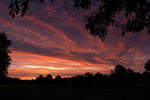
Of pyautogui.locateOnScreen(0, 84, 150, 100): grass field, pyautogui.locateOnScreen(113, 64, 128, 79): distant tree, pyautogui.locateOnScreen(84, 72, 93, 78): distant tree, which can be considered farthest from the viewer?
pyautogui.locateOnScreen(84, 72, 93, 78): distant tree

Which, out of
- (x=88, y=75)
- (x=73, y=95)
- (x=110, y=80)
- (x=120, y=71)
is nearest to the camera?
(x=73, y=95)

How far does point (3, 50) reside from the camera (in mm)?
31125

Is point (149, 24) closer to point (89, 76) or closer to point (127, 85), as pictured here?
point (127, 85)

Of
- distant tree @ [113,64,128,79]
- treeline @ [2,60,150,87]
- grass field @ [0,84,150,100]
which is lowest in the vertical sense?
grass field @ [0,84,150,100]

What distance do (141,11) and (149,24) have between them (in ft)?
2.90

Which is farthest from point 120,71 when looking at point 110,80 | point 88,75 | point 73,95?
point 73,95

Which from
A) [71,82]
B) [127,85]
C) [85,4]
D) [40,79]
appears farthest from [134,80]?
[40,79]

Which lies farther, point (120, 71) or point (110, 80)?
point (110, 80)

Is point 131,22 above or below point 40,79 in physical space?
above

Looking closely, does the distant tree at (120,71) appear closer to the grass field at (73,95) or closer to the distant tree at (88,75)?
the grass field at (73,95)

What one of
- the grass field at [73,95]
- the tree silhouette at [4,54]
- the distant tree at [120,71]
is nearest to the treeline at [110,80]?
the distant tree at [120,71]

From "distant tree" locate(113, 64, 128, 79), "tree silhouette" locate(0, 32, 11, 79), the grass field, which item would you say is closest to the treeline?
"distant tree" locate(113, 64, 128, 79)

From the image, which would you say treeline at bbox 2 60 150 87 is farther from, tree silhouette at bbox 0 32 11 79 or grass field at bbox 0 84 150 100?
tree silhouette at bbox 0 32 11 79

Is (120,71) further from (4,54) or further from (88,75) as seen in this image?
(4,54)
